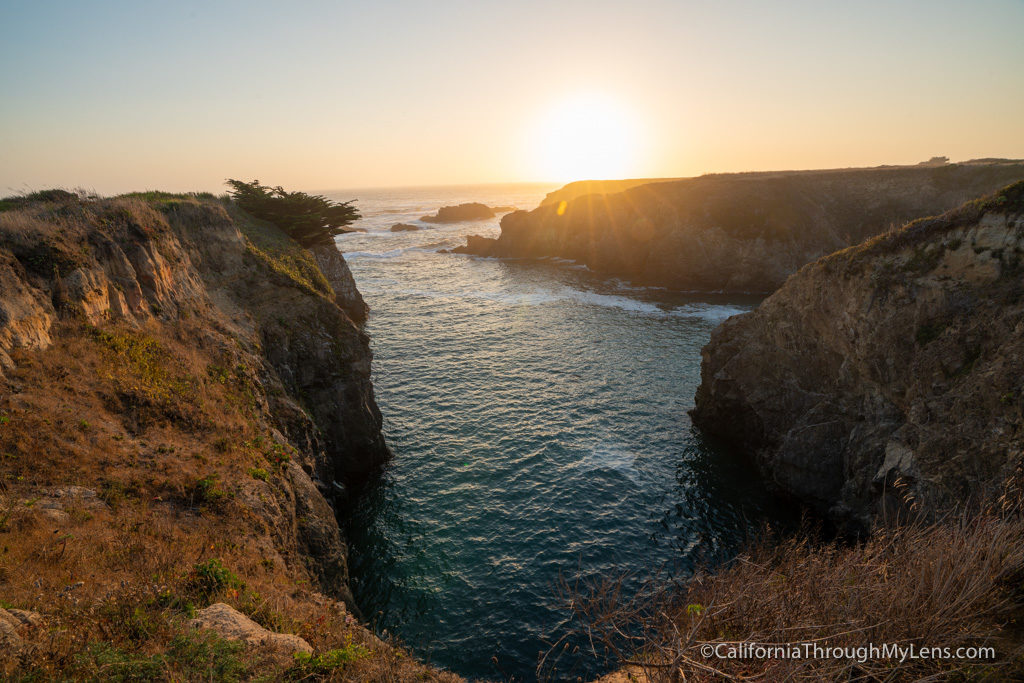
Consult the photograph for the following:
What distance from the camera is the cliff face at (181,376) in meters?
12.9

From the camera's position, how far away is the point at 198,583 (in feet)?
32.5

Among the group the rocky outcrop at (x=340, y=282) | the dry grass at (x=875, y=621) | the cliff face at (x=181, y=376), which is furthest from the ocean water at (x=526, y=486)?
the rocky outcrop at (x=340, y=282)

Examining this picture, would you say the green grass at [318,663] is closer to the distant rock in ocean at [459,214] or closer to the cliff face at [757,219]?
the cliff face at [757,219]

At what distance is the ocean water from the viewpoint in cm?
1744

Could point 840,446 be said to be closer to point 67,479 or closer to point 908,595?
point 908,595

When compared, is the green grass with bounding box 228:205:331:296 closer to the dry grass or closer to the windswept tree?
the windswept tree

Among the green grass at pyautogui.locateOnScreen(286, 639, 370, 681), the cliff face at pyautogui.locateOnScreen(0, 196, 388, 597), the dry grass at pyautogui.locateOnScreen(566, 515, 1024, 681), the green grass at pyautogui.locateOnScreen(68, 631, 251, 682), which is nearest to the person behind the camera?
the green grass at pyautogui.locateOnScreen(68, 631, 251, 682)

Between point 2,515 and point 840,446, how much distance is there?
100ft

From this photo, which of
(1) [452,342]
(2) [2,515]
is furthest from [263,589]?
(1) [452,342]

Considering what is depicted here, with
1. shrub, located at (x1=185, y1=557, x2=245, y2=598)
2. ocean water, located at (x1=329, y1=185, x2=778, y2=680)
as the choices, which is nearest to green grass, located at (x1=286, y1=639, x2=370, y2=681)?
shrub, located at (x1=185, y1=557, x2=245, y2=598)

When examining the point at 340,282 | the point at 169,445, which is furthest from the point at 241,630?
the point at 340,282

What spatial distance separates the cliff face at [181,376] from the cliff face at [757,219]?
5848cm

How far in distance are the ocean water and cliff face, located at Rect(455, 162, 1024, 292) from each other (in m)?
24.3

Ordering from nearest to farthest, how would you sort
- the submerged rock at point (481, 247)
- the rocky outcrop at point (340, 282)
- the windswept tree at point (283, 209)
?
the windswept tree at point (283, 209) → the rocky outcrop at point (340, 282) → the submerged rock at point (481, 247)
